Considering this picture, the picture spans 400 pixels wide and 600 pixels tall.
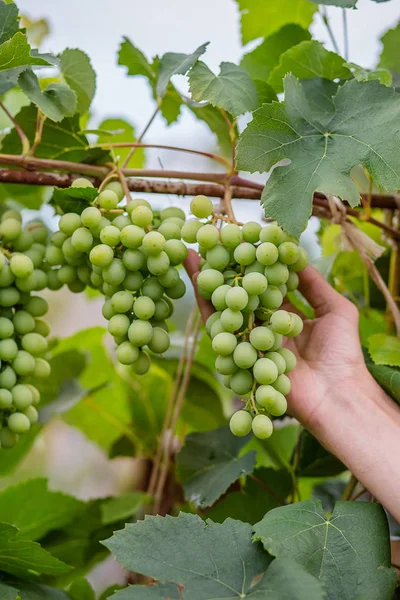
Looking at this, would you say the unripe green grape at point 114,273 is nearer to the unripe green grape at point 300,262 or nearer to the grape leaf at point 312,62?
the unripe green grape at point 300,262

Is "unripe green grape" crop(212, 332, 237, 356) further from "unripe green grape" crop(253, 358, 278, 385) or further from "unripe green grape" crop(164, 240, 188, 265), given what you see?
"unripe green grape" crop(164, 240, 188, 265)

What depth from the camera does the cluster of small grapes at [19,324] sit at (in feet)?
2.71

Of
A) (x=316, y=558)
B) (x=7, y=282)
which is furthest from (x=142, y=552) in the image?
(x=7, y=282)

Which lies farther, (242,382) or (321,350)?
(321,350)

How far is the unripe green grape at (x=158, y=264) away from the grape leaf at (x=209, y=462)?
1.22 feet

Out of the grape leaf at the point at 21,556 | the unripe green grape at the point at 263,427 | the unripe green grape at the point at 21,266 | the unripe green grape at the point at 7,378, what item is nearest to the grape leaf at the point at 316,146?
the unripe green grape at the point at 263,427

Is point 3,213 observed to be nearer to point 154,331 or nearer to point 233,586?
point 154,331

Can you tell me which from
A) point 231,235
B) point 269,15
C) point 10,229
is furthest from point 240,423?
point 269,15

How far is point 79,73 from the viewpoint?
0.96 metres

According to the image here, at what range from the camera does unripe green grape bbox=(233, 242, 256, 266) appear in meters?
0.74

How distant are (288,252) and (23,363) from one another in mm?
417

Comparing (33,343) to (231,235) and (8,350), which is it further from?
(231,235)

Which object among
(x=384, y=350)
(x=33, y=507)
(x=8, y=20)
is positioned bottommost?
(x=33, y=507)

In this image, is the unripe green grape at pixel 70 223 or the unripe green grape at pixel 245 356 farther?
the unripe green grape at pixel 70 223
